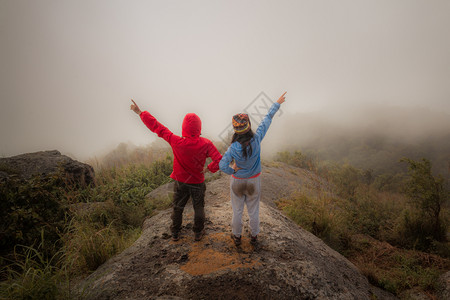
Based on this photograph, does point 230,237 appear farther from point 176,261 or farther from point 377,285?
point 377,285

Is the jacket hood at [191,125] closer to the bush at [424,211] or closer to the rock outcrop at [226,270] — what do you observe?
the rock outcrop at [226,270]

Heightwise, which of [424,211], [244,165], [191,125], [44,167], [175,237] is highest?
[191,125]

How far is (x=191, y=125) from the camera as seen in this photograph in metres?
2.97

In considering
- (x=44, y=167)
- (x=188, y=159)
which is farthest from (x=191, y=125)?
(x=44, y=167)

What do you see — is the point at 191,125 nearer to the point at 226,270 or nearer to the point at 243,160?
the point at 243,160

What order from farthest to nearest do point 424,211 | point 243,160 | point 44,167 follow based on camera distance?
point 44,167 < point 424,211 < point 243,160

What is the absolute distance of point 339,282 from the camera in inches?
107

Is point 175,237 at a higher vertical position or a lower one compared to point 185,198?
lower

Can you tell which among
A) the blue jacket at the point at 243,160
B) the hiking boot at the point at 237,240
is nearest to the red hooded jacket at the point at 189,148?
the blue jacket at the point at 243,160

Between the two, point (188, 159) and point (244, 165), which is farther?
point (188, 159)

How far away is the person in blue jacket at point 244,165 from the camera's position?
9.16 feet

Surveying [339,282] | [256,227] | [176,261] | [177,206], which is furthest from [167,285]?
[339,282]

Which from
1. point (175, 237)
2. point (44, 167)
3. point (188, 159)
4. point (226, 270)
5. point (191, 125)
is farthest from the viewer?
point (44, 167)

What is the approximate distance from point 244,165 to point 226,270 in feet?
4.74
